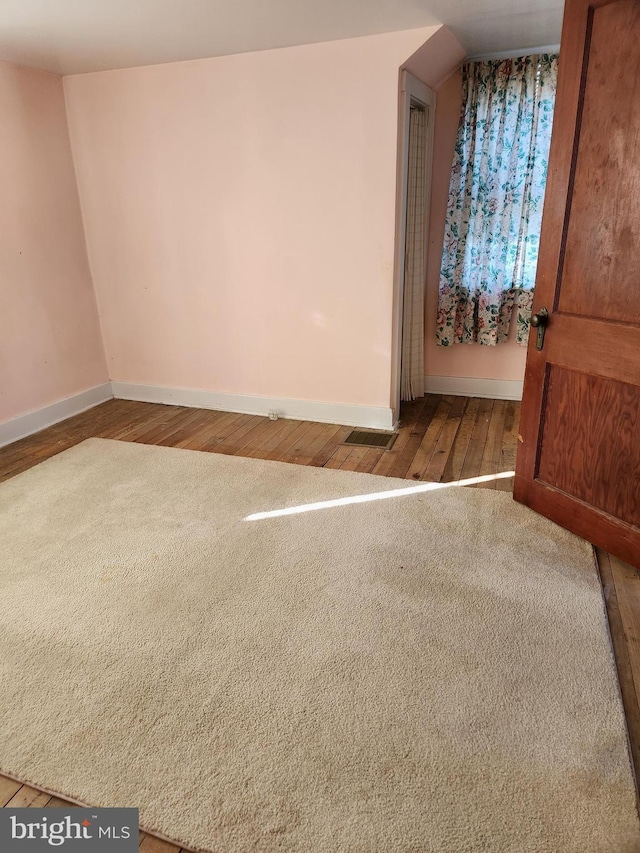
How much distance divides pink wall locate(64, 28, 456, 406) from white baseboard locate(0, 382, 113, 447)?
0.46 metres

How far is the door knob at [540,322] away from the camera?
239 cm

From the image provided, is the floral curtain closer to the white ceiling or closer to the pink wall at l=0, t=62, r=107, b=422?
the white ceiling

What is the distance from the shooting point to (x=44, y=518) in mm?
2721

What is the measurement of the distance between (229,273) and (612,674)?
3201mm

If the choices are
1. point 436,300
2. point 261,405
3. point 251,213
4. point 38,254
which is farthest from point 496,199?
point 38,254

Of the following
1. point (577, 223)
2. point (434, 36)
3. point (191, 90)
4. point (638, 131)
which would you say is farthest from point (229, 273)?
point (638, 131)

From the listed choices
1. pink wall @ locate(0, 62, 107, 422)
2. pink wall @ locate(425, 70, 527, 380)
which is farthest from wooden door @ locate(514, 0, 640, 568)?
pink wall @ locate(0, 62, 107, 422)

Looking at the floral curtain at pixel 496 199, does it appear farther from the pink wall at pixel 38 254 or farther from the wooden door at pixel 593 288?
the pink wall at pixel 38 254

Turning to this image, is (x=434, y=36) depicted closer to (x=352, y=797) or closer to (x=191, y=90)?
(x=191, y=90)

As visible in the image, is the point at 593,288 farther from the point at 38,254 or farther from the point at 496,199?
the point at 38,254
